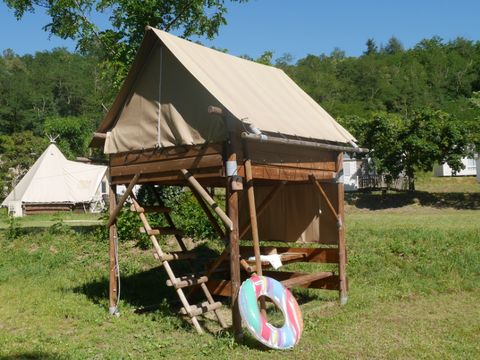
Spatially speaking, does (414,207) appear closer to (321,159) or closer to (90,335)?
(321,159)

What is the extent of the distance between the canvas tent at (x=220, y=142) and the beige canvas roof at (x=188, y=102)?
2 centimetres

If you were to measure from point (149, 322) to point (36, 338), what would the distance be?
1.63 m

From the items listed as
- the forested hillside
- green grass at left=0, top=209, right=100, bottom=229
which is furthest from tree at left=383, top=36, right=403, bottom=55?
green grass at left=0, top=209, right=100, bottom=229

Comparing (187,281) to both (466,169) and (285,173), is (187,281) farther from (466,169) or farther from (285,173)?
(466,169)

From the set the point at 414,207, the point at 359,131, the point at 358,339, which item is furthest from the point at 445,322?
the point at 359,131

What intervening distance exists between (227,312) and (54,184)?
25.8m

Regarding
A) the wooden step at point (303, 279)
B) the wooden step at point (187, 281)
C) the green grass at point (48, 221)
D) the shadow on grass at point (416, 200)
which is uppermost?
the shadow on grass at point (416, 200)

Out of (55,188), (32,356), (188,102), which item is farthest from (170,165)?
(55,188)

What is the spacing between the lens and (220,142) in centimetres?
738

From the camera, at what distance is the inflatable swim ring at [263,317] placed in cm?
658

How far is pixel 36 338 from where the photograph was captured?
24.7 feet

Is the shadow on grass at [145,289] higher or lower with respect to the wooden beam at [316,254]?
lower

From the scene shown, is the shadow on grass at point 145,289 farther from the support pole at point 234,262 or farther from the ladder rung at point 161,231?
the support pole at point 234,262

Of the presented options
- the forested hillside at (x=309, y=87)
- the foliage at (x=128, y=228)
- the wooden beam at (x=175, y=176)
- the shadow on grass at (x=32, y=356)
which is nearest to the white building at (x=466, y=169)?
the forested hillside at (x=309, y=87)
